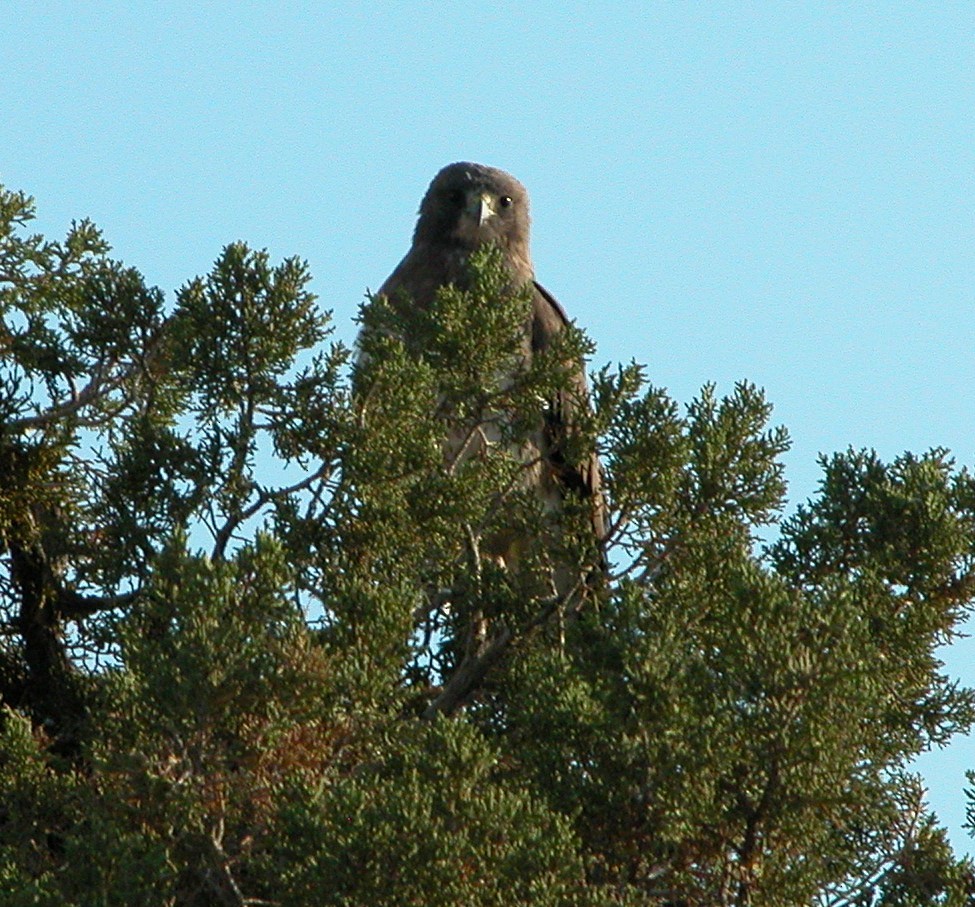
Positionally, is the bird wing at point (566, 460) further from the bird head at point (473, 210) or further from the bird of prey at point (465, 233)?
the bird head at point (473, 210)

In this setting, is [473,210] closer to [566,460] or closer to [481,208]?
[481,208]

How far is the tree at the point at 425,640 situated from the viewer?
456cm

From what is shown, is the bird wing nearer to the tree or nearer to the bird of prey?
the tree

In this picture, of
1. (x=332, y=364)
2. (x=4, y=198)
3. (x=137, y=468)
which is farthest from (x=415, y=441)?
(x=4, y=198)

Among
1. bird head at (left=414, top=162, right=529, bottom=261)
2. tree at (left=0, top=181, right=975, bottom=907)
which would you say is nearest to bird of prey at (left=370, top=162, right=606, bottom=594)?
bird head at (left=414, top=162, right=529, bottom=261)

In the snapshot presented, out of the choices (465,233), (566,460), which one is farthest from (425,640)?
(465,233)

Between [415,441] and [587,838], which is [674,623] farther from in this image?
[415,441]

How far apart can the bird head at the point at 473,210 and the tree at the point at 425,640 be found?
3.66m

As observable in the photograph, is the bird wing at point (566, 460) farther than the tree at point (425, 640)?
Yes

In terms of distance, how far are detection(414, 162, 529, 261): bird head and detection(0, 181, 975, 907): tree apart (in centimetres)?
366

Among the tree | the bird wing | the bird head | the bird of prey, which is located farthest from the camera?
the bird head

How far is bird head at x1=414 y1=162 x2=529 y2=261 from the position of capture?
10.6 meters

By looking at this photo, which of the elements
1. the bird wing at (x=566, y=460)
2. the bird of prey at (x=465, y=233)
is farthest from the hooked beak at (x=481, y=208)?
the bird wing at (x=566, y=460)

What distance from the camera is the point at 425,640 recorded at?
21.5 feet
